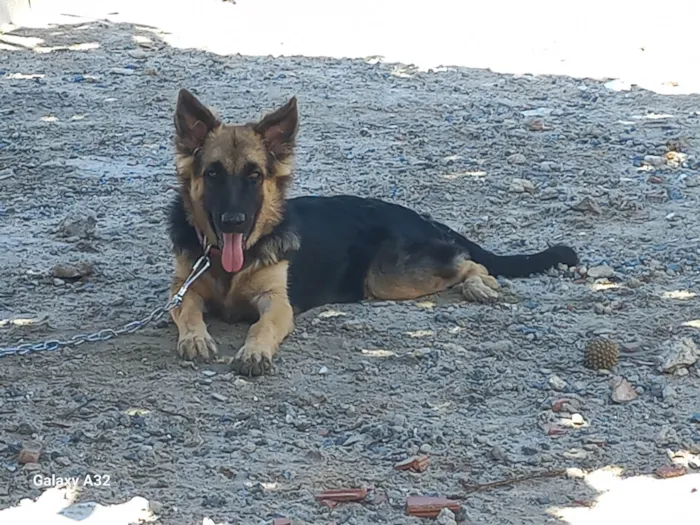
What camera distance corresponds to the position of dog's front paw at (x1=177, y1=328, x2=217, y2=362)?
5492mm

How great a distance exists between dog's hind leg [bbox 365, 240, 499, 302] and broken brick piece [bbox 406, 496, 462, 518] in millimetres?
2585

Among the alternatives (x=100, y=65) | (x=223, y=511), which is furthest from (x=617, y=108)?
(x=223, y=511)

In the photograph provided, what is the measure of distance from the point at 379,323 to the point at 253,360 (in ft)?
3.44

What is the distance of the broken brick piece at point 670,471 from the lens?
437 cm

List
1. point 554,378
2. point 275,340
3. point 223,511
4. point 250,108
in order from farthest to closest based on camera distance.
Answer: point 250,108 < point 275,340 < point 554,378 < point 223,511

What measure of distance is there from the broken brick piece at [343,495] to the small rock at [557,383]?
4.55ft

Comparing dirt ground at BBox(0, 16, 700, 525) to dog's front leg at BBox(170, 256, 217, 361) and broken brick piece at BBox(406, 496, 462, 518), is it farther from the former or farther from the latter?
dog's front leg at BBox(170, 256, 217, 361)

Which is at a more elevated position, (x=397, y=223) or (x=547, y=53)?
(x=547, y=53)

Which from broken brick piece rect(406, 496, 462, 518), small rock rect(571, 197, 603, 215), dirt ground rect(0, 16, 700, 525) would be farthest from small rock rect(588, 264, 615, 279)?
broken brick piece rect(406, 496, 462, 518)

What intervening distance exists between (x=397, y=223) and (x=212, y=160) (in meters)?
1.38

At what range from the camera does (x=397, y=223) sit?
22.3ft

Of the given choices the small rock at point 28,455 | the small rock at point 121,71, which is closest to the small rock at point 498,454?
the small rock at point 28,455

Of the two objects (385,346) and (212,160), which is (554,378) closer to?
(385,346)

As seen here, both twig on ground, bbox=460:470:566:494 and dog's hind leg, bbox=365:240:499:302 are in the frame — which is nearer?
twig on ground, bbox=460:470:566:494
